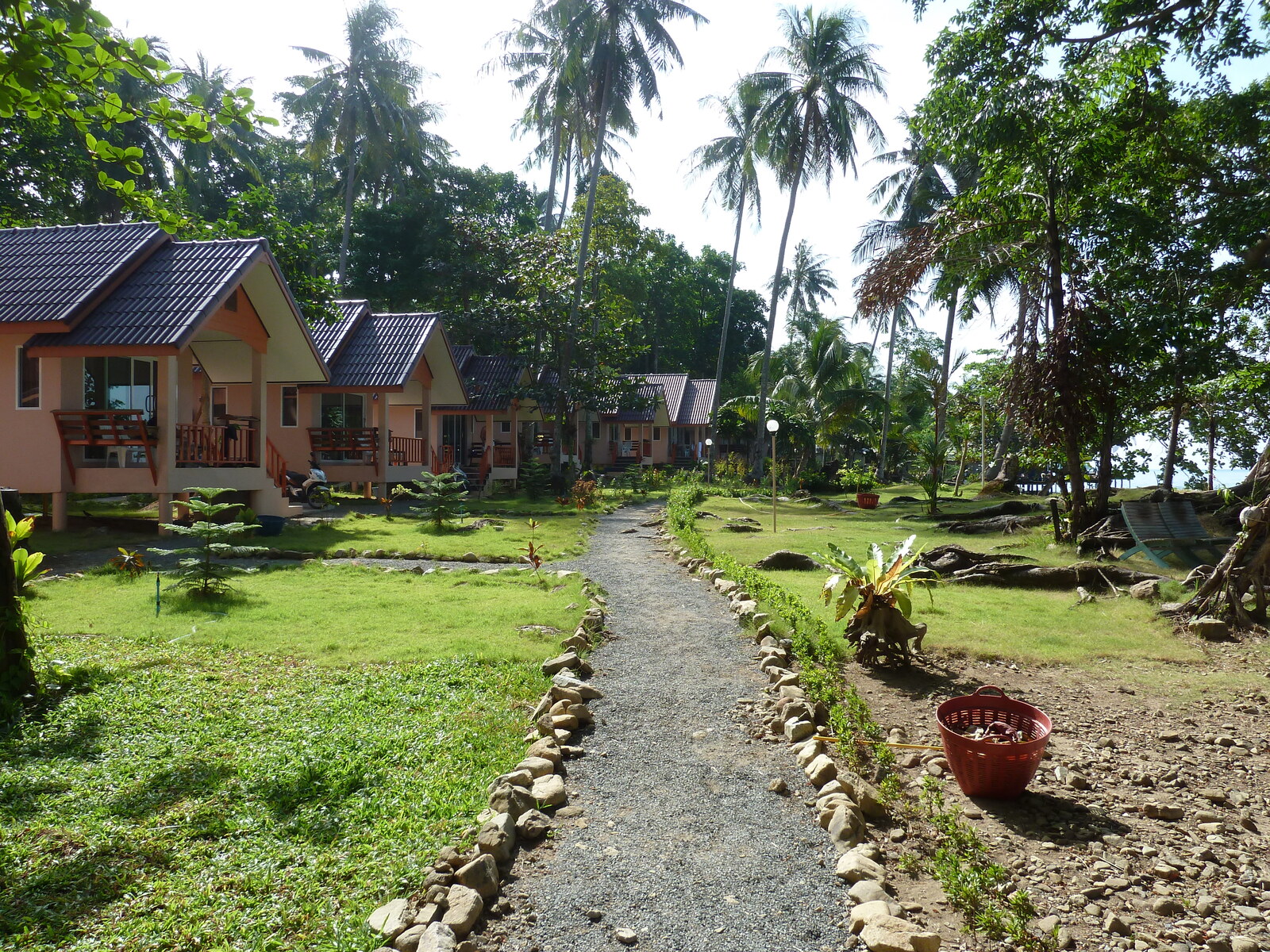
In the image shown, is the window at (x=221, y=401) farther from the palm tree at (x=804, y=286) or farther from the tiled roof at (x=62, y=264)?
the palm tree at (x=804, y=286)

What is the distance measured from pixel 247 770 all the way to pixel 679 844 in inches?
88.4

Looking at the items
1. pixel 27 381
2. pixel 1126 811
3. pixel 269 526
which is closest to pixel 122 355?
pixel 27 381

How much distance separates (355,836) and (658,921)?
141 centimetres

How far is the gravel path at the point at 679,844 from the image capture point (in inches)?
123

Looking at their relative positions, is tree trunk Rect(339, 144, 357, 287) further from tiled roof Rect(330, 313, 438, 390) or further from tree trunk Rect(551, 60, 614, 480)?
tiled roof Rect(330, 313, 438, 390)

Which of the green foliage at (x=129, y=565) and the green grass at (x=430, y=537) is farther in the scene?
the green grass at (x=430, y=537)

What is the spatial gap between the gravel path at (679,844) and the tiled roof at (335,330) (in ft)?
59.8

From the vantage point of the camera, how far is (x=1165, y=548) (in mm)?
10344

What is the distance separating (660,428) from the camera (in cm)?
4831

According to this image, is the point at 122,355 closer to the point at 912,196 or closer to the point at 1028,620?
the point at 1028,620

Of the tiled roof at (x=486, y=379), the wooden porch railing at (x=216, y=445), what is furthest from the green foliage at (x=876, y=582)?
the tiled roof at (x=486, y=379)

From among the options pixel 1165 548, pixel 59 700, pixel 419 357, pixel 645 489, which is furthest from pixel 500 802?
pixel 645 489

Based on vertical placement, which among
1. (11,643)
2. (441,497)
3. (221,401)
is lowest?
(11,643)

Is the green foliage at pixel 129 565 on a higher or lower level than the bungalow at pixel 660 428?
lower
